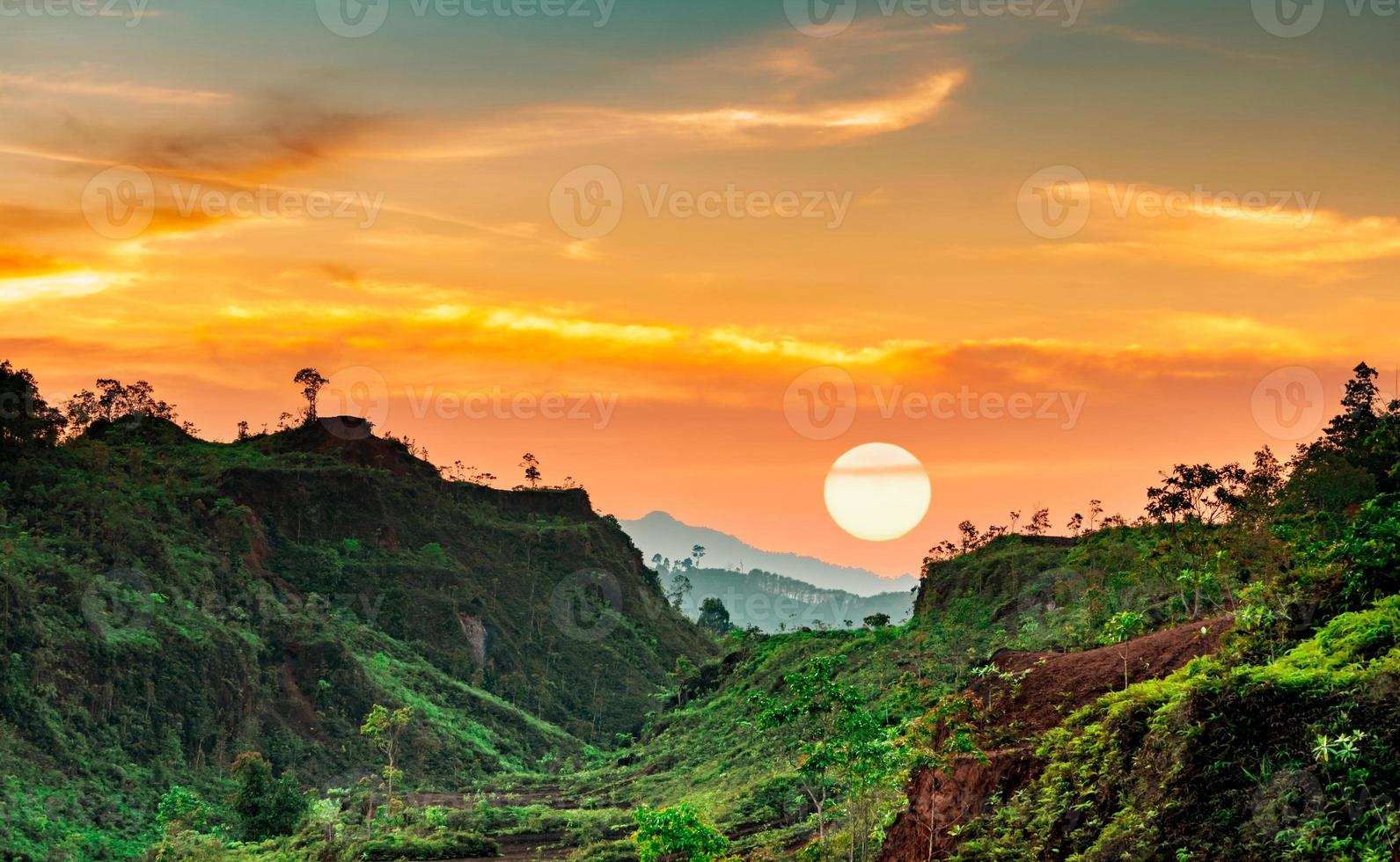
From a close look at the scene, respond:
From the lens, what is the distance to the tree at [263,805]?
2126 inches

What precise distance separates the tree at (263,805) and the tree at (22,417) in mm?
38437

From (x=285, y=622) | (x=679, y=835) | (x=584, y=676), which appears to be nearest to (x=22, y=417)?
(x=285, y=622)

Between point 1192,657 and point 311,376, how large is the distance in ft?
391

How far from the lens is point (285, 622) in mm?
79938

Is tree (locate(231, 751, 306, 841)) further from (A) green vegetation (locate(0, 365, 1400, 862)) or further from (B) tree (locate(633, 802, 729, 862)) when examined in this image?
(B) tree (locate(633, 802, 729, 862))

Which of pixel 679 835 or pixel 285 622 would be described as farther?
pixel 285 622

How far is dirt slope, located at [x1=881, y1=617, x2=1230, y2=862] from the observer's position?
70.1 ft

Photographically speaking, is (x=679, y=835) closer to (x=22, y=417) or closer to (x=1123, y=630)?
(x=1123, y=630)

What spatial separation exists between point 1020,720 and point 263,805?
1764 inches

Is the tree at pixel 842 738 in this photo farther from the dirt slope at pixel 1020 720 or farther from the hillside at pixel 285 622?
the hillside at pixel 285 622

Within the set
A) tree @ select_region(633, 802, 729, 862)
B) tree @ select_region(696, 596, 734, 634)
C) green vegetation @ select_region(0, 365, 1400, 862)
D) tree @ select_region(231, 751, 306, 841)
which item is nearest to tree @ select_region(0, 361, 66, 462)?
green vegetation @ select_region(0, 365, 1400, 862)

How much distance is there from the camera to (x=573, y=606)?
11444cm

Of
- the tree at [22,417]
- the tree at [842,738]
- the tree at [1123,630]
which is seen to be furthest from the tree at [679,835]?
the tree at [22,417]

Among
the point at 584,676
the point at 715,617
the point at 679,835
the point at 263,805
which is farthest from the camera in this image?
the point at 715,617
